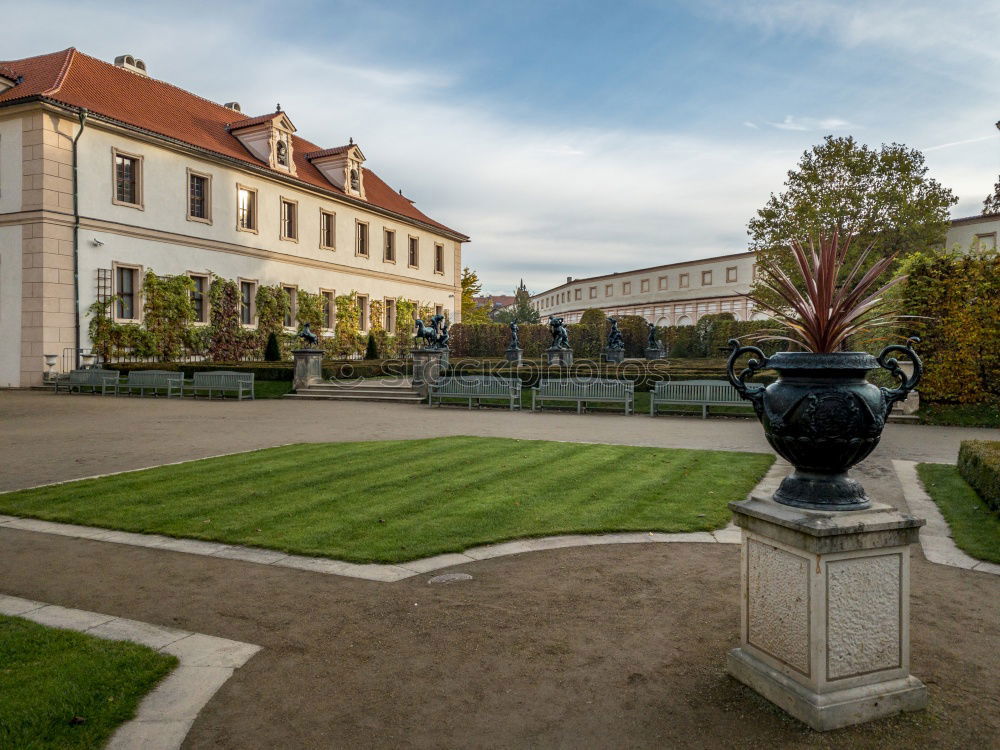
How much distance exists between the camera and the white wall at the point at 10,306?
2339cm

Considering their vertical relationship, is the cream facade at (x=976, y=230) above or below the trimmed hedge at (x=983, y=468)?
above

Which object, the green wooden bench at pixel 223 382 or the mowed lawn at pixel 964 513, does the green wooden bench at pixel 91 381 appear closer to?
the green wooden bench at pixel 223 382

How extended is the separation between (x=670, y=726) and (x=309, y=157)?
39.7m

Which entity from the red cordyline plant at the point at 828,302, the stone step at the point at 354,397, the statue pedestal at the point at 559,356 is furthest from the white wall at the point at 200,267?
the red cordyline plant at the point at 828,302

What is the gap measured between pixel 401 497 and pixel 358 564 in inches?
82.1

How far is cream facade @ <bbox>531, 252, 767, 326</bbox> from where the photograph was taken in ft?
180

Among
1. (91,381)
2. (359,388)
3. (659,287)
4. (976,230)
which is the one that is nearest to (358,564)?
(359,388)

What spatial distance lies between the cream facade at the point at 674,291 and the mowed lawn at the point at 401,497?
41.7 meters

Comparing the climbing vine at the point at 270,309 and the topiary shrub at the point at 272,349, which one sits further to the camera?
the climbing vine at the point at 270,309

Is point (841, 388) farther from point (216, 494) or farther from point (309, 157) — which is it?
point (309, 157)

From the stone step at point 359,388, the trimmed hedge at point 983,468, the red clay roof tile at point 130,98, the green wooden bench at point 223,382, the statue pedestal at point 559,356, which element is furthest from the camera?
the statue pedestal at point 559,356

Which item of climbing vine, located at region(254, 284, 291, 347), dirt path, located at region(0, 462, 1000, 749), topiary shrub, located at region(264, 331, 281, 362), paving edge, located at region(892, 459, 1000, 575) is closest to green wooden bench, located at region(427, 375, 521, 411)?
paving edge, located at region(892, 459, 1000, 575)

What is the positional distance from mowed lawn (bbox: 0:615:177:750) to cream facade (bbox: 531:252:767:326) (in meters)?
47.9

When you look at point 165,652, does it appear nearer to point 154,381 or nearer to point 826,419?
point 826,419
